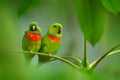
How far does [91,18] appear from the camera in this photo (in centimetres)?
58

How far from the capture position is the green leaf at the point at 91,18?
1.83 feet

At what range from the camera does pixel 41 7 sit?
3.32 ft

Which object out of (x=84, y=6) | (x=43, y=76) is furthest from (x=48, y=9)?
(x=43, y=76)

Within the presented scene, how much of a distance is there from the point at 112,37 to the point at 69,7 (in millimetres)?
178

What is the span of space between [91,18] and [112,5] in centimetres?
10

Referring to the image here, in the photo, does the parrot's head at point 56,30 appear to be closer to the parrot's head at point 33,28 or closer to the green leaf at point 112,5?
the parrot's head at point 33,28

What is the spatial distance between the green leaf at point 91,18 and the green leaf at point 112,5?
Result: 6cm

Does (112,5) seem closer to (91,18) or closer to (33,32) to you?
(91,18)

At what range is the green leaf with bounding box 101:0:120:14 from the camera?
1.57 ft

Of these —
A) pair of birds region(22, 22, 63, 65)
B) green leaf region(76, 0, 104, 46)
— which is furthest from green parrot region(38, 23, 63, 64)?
green leaf region(76, 0, 104, 46)

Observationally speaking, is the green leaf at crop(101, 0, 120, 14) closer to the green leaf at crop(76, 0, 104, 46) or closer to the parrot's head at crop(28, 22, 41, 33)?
the green leaf at crop(76, 0, 104, 46)

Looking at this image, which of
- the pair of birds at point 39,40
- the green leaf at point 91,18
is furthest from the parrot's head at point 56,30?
the green leaf at point 91,18

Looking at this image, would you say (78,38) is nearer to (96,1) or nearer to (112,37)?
(112,37)

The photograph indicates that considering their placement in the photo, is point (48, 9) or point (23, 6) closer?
point (23, 6)
